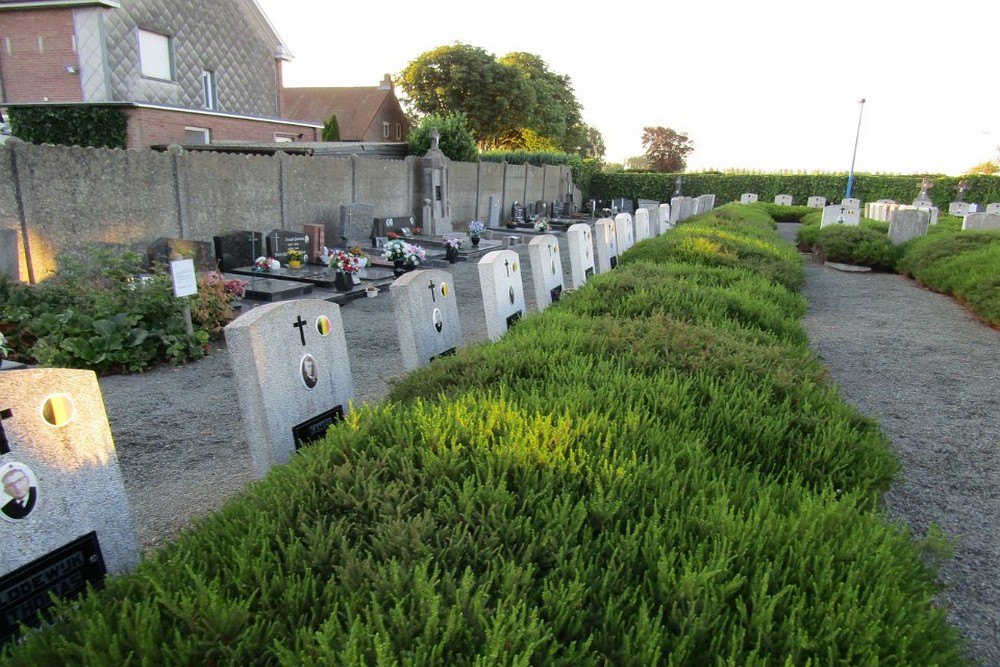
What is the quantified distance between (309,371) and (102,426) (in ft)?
3.61

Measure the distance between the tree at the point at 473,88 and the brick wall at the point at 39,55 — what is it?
28.3 m

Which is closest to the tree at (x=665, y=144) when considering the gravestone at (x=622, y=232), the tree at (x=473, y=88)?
the tree at (x=473, y=88)

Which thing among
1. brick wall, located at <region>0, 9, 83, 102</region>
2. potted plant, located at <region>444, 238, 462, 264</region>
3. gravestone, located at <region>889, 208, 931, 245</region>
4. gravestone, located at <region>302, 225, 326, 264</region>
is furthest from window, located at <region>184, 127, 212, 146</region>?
gravestone, located at <region>889, 208, 931, 245</region>

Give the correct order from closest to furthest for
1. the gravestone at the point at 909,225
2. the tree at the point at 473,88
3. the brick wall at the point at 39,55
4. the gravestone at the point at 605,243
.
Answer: the gravestone at the point at 605,243 → the gravestone at the point at 909,225 → the brick wall at the point at 39,55 → the tree at the point at 473,88

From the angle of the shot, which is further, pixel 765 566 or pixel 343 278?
pixel 343 278

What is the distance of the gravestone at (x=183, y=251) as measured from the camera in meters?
8.93

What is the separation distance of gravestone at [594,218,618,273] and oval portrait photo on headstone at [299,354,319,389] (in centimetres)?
578

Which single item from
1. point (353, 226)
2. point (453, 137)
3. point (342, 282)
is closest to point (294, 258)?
point (342, 282)

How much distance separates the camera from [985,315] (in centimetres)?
833

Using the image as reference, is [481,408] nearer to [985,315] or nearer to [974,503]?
[974,503]

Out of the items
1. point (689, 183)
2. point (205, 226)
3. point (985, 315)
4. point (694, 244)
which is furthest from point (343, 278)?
point (689, 183)

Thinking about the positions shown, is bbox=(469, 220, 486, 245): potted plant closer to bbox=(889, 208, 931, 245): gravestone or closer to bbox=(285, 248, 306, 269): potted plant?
bbox=(285, 248, 306, 269): potted plant

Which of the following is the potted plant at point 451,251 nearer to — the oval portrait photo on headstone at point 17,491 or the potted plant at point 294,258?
the potted plant at point 294,258

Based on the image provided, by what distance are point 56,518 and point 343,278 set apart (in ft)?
27.2
